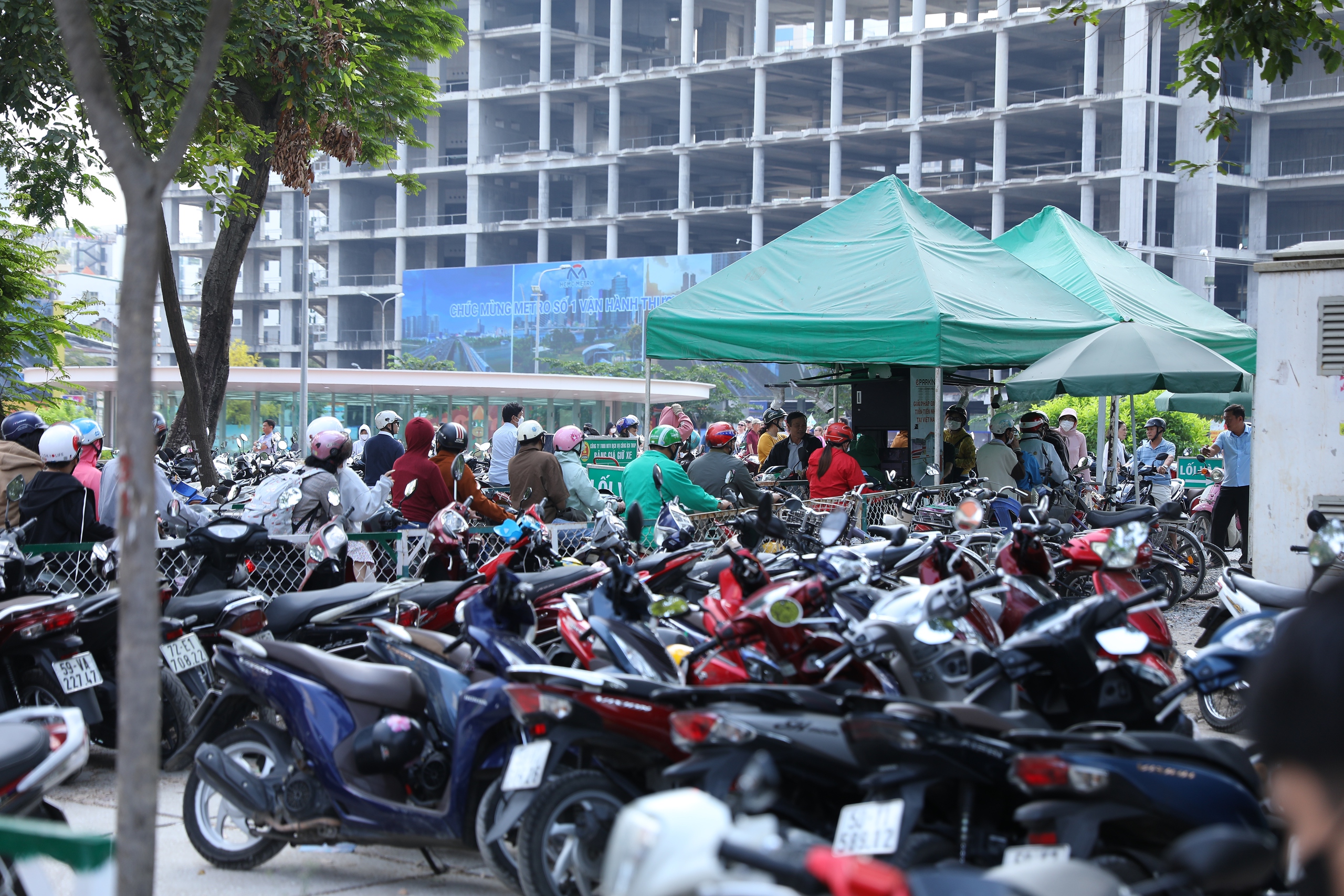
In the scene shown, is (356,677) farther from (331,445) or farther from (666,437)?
(666,437)

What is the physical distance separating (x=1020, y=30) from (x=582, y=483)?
58689 mm

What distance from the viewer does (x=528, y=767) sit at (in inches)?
168

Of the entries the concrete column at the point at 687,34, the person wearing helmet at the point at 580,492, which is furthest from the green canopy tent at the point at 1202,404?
the concrete column at the point at 687,34

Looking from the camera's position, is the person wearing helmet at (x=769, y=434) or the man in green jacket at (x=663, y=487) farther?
the person wearing helmet at (x=769, y=434)

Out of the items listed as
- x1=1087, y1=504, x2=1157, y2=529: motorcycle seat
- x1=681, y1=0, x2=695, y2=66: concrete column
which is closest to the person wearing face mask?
x1=1087, y1=504, x2=1157, y2=529: motorcycle seat

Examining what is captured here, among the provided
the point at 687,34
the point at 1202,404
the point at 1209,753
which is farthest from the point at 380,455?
the point at 687,34

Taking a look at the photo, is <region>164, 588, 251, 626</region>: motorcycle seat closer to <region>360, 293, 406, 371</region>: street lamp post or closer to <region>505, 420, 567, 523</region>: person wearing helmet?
<region>505, 420, 567, 523</region>: person wearing helmet

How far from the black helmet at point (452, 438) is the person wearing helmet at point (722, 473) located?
5.97ft

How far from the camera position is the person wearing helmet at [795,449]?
14.1 metres

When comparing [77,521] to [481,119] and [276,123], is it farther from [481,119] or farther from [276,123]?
[481,119]

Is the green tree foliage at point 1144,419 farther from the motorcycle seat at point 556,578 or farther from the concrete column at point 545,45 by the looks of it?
the concrete column at point 545,45

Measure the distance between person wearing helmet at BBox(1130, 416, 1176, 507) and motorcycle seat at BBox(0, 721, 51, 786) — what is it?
14.7 meters

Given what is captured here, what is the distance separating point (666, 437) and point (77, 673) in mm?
4569

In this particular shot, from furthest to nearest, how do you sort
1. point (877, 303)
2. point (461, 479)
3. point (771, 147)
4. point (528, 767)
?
point (771, 147) → point (877, 303) → point (461, 479) → point (528, 767)
